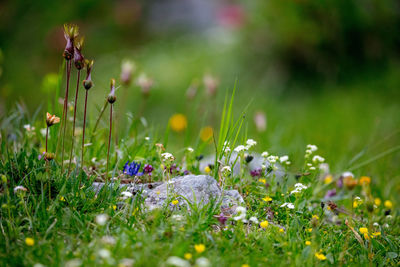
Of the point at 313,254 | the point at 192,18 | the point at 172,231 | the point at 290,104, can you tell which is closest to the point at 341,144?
the point at 290,104

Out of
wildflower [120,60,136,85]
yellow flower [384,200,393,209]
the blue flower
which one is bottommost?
yellow flower [384,200,393,209]

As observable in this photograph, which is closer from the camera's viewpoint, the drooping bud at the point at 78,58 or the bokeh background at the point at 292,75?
the drooping bud at the point at 78,58

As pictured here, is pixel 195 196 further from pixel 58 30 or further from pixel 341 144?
pixel 58 30

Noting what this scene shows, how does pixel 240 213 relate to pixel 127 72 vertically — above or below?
below

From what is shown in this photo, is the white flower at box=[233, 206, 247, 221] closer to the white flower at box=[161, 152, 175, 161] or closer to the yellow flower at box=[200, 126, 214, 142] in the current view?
the white flower at box=[161, 152, 175, 161]

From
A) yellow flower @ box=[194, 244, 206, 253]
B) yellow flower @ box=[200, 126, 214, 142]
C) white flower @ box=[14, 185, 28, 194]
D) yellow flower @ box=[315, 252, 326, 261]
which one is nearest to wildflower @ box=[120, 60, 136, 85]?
yellow flower @ box=[200, 126, 214, 142]

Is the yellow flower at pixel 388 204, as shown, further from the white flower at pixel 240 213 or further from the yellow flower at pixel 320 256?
the white flower at pixel 240 213

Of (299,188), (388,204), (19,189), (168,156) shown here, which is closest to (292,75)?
(388,204)

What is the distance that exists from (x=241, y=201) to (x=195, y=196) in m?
0.22

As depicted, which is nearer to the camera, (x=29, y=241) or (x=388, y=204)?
(x=29, y=241)

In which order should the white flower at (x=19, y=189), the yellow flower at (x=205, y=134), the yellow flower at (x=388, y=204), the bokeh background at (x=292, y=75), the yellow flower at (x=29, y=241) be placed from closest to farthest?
the yellow flower at (x=29, y=241)
the white flower at (x=19, y=189)
the yellow flower at (x=388, y=204)
the yellow flower at (x=205, y=134)
the bokeh background at (x=292, y=75)

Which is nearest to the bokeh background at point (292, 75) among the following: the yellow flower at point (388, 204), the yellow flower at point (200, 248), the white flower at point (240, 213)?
the yellow flower at point (388, 204)

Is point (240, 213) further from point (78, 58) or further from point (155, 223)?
point (78, 58)

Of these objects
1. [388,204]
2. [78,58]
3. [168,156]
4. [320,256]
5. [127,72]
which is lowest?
[388,204]
